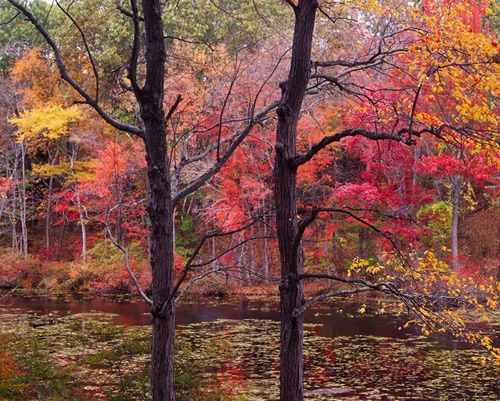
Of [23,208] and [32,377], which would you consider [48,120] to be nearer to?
[23,208]

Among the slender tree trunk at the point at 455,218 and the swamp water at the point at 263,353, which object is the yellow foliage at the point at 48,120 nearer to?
the swamp water at the point at 263,353

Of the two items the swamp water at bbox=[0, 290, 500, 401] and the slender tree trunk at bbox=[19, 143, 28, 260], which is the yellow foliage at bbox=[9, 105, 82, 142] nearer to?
the slender tree trunk at bbox=[19, 143, 28, 260]

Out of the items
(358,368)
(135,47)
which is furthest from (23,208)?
(135,47)

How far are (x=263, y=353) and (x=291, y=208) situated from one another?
8138mm

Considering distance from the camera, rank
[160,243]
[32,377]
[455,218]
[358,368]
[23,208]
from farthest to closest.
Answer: [23,208]
[455,218]
[358,368]
[32,377]
[160,243]

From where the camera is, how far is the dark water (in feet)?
52.9

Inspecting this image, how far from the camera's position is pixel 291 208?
520 cm

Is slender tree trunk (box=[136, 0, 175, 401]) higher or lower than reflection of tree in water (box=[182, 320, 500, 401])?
higher

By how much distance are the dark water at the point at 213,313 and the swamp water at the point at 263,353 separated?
0.03 m

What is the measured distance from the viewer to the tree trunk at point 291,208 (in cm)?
502

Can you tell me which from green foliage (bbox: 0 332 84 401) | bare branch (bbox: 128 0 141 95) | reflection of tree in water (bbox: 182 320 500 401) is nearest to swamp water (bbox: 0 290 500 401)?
reflection of tree in water (bbox: 182 320 500 401)

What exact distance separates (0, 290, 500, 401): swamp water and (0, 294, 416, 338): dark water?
3 cm

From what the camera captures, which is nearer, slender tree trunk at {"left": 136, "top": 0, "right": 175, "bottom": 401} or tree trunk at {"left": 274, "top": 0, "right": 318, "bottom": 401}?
slender tree trunk at {"left": 136, "top": 0, "right": 175, "bottom": 401}

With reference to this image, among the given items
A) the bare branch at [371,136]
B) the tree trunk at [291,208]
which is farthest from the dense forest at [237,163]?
the bare branch at [371,136]
